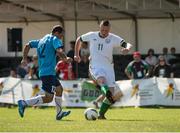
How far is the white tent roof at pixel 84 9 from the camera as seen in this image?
28250 mm

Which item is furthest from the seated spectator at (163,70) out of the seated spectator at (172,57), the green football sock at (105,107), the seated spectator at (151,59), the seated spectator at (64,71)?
the green football sock at (105,107)

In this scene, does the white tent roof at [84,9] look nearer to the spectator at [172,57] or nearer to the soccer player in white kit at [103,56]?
the spectator at [172,57]

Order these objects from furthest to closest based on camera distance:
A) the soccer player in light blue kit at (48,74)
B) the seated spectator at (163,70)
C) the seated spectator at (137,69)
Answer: the seated spectator at (163,70), the seated spectator at (137,69), the soccer player in light blue kit at (48,74)

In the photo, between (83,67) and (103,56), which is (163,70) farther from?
(103,56)

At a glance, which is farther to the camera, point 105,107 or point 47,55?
point 105,107

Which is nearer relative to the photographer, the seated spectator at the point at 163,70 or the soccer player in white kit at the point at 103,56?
the soccer player in white kit at the point at 103,56

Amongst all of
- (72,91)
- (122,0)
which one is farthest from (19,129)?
(122,0)

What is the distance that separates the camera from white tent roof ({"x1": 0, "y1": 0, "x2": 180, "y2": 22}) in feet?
92.7

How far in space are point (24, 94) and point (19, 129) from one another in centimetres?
1216

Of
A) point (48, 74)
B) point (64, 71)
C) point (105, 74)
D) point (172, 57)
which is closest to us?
point (48, 74)

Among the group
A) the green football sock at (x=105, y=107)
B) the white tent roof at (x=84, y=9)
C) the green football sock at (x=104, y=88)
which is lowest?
the green football sock at (x=105, y=107)

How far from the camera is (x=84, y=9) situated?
2998 cm

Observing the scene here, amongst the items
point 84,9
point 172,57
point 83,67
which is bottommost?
point 83,67

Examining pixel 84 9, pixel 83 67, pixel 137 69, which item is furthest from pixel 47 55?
pixel 84 9
